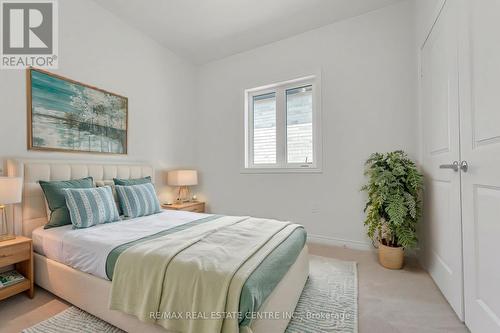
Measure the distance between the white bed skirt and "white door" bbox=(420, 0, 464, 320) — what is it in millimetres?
1073

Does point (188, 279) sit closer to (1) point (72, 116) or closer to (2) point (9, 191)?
(2) point (9, 191)

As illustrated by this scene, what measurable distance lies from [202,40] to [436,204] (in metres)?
3.57

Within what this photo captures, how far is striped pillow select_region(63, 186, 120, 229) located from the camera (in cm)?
194

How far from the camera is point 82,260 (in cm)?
162

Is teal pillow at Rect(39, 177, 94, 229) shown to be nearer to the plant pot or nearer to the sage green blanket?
the sage green blanket

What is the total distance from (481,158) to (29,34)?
12.7ft

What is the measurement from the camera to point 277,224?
2.02 m

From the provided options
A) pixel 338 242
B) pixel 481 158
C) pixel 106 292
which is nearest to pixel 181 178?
pixel 106 292

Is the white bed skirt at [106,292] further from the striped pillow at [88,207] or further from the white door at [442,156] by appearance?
the white door at [442,156]

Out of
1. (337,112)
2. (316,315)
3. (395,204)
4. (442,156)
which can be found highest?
(337,112)

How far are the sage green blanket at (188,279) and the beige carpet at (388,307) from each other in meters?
0.80

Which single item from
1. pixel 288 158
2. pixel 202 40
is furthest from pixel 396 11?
pixel 202 40

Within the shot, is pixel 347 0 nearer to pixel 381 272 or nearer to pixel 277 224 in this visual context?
pixel 277 224

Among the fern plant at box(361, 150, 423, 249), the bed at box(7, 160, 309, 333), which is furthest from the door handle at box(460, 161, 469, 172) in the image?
the bed at box(7, 160, 309, 333)
